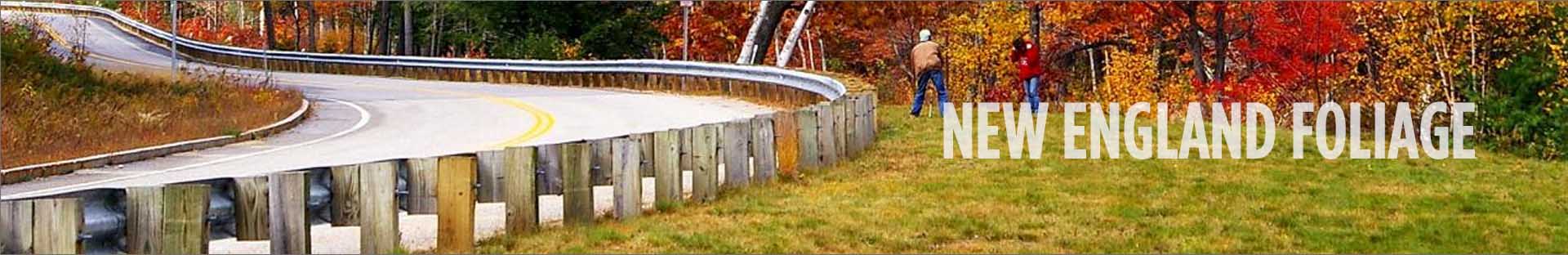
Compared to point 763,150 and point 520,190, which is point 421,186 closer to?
point 520,190

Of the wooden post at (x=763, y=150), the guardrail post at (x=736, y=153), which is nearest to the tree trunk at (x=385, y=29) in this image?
the wooden post at (x=763, y=150)

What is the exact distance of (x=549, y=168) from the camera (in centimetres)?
984

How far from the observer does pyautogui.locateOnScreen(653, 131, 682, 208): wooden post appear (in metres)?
10.9

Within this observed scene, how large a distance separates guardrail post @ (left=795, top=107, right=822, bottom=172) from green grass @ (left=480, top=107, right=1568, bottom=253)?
0.19 meters

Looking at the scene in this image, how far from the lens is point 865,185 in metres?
12.7

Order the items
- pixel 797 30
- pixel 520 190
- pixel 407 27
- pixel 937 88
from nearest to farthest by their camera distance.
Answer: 1. pixel 520 190
2. pixel 937 88
3. pixel 797 30
4. pixel 407 27

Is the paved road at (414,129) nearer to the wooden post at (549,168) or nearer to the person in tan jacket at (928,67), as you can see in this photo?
the wooden post at (549,168)

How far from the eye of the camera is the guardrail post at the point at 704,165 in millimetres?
11289

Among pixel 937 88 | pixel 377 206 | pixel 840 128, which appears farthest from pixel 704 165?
pixel 937 88

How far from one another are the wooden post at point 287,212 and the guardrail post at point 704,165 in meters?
3.43

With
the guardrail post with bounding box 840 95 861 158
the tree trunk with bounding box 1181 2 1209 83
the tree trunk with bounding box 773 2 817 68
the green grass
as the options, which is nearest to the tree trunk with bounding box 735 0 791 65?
the tree trunk with bounding box 773 2 817 68

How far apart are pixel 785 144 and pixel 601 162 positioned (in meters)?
3.04

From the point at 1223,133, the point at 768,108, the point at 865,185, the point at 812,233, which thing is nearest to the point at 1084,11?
the point at 768,108

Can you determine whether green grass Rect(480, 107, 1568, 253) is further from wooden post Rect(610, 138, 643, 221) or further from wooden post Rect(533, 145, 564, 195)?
wooden post Rect(533, 145, 564, 195)
